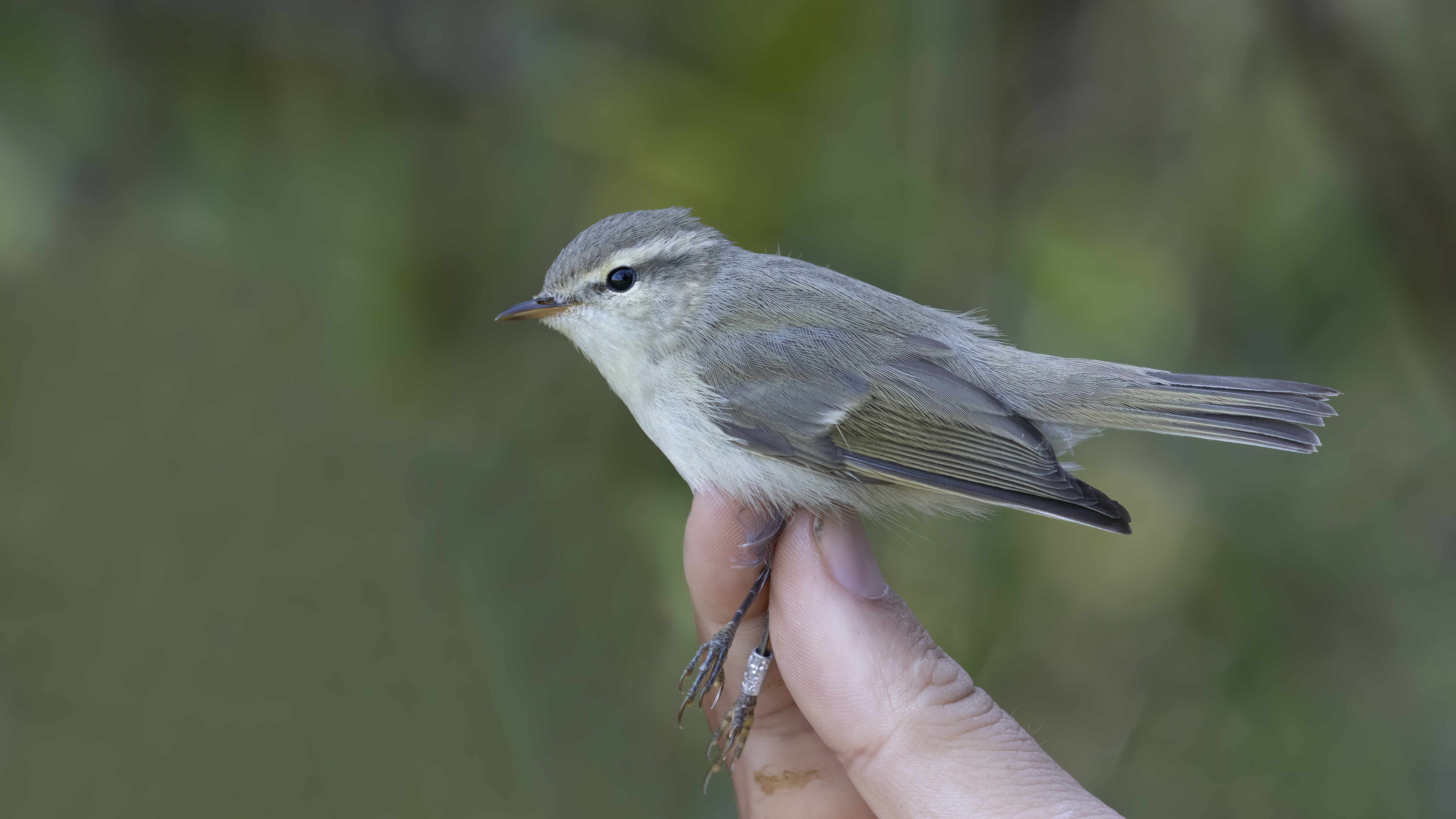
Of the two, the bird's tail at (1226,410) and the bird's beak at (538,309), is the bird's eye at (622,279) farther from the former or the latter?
the bird's tail at (1226,410)

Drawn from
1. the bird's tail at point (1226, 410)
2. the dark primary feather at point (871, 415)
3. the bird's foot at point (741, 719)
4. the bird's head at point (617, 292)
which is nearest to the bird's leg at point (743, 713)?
the bird's foot at point (741, 719)

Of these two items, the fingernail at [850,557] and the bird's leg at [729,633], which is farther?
the bird's leg at [729,633]

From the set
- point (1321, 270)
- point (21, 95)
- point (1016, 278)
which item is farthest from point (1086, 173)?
→ point (21, 95)

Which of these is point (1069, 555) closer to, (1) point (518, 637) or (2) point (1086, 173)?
(2) point (1086, 173)

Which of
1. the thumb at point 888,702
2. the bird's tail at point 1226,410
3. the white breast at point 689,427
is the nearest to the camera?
the thumb at point 888,702

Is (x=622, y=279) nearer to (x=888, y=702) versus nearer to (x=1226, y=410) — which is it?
(x=888, y=702)

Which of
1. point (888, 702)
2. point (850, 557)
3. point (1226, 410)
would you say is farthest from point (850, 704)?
point (1226, 410)

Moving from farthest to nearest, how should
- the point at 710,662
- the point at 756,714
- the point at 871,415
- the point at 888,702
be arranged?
the point at 756,714 < the point at 710,662 < the point at 871,415 < the point at 888,702
